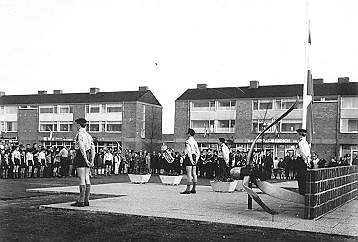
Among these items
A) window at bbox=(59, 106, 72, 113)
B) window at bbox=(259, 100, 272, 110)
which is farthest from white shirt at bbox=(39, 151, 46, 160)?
window at bbox=(59, 106, 72, 113)

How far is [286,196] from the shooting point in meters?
9.85

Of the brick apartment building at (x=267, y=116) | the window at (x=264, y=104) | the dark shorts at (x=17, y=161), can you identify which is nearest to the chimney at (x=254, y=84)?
the brick apartment building at (x=267, y=116)

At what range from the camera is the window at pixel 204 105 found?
61.0 metres

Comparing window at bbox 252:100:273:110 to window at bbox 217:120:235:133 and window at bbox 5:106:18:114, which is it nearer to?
window at bbox 217:120:235:133

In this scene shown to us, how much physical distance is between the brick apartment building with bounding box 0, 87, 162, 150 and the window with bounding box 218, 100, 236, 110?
1007 centimetres

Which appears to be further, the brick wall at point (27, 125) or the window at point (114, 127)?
the brick wall at point (27, 125)

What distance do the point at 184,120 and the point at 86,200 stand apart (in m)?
51.2

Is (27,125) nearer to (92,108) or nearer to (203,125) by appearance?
(92,108)

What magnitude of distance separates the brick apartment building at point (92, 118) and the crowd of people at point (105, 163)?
90.9 feet

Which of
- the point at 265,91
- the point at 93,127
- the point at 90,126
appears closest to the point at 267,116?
the point at 265,91

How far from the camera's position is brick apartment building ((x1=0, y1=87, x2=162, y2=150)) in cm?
6231

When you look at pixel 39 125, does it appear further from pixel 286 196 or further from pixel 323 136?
pixel 286 196

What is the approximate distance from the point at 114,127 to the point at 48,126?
364 inches

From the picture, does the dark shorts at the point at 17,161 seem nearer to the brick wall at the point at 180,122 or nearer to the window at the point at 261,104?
the window at the point at 261,104
